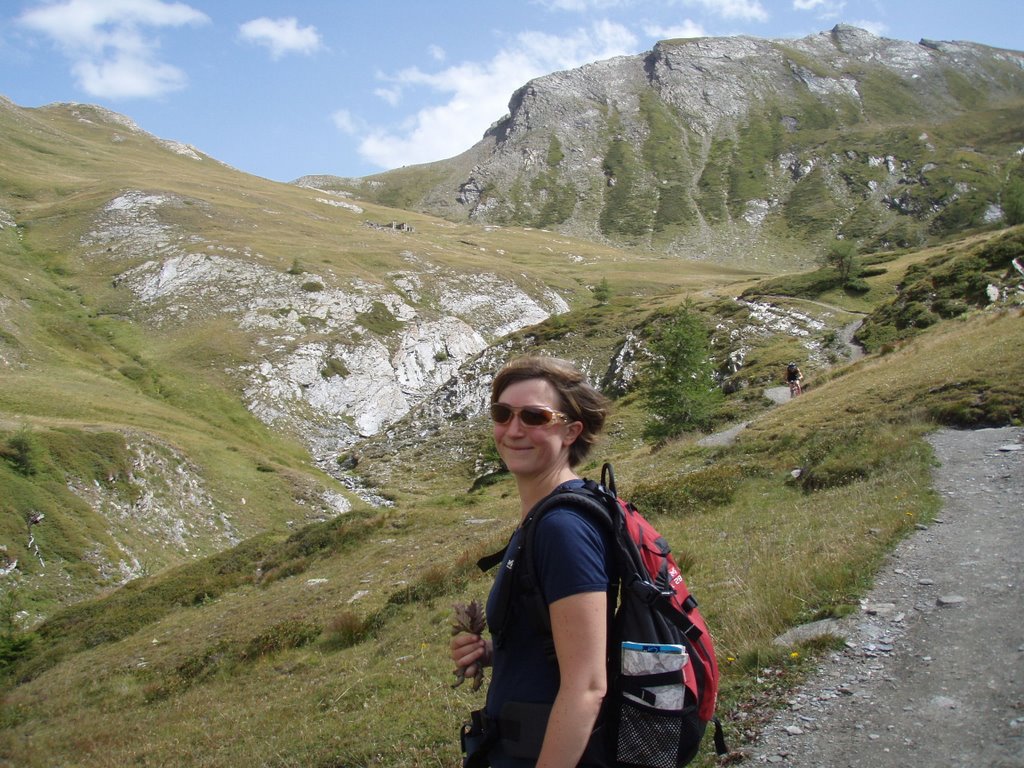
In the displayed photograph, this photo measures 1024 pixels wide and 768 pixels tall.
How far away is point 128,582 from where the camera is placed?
29.1m

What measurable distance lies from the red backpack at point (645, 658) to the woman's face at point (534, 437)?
54 cm

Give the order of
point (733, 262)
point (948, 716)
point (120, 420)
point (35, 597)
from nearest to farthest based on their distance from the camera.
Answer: point (948, 716) < point (35, 597) < point (120, 420) < point (733, 262)

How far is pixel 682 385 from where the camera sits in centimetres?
3412

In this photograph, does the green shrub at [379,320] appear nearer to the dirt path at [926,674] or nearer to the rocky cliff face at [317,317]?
the rocky cliff face at [317,317]

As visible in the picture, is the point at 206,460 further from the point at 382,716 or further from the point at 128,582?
the point at 382,716

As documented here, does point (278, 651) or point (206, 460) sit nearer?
point (278, 651)

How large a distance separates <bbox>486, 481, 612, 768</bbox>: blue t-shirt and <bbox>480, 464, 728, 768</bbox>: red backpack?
69 millimetres

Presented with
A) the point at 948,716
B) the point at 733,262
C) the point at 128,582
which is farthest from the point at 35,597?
the point at 733,262

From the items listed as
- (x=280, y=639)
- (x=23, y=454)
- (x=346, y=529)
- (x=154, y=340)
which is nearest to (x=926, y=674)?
(x=280, y=639)

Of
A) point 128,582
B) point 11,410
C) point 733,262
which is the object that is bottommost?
point 128,582

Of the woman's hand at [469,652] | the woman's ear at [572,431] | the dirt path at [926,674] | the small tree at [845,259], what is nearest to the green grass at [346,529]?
the dirt path at [926,674]

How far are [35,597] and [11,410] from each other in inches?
713

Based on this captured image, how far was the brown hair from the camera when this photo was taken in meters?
3.61

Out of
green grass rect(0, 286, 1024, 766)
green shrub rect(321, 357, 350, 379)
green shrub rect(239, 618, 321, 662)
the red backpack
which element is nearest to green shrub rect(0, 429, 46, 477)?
green grass rect(0, 286, 1024, 766)
